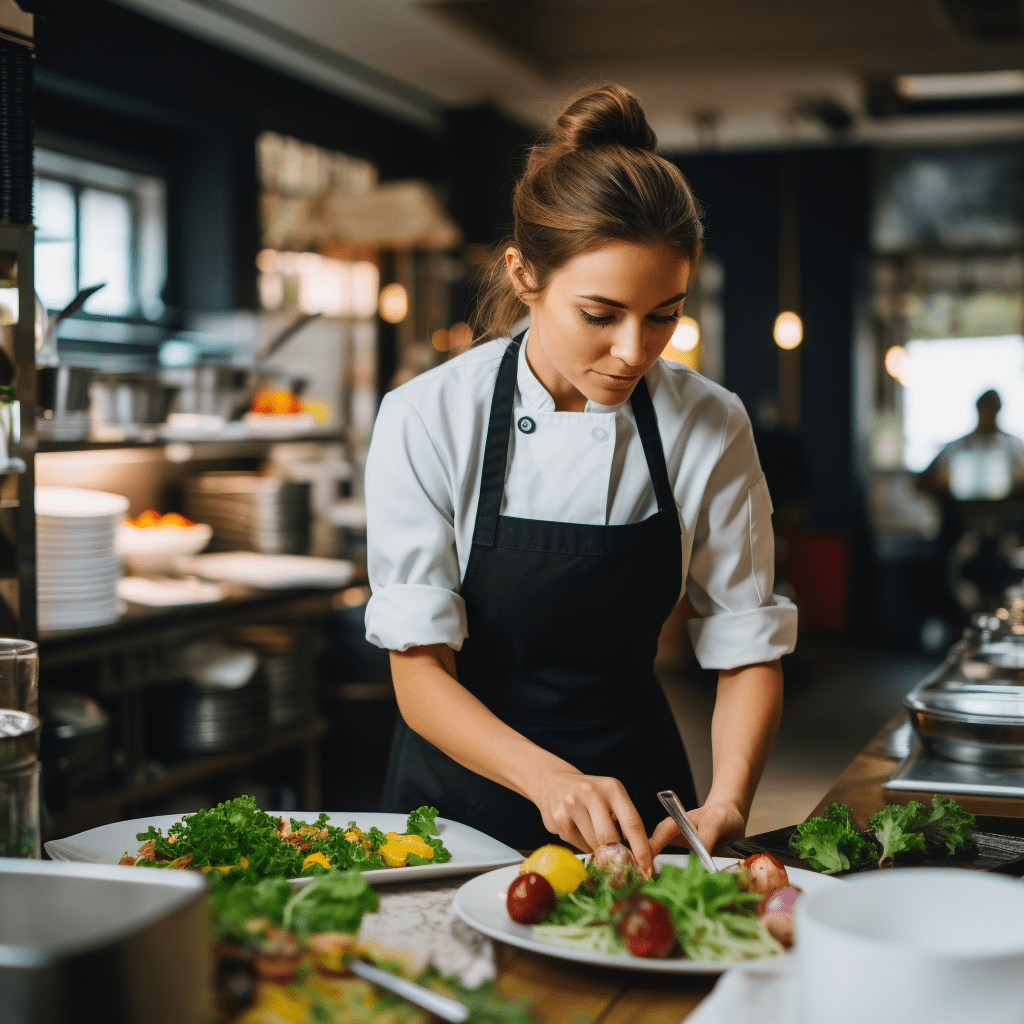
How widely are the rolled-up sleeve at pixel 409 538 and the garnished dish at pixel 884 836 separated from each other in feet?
1.73

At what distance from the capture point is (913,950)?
71 cm

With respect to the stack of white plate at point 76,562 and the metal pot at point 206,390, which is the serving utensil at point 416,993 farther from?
the metal pot at point 206,390

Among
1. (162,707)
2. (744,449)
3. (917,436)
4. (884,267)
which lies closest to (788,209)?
(884,267)

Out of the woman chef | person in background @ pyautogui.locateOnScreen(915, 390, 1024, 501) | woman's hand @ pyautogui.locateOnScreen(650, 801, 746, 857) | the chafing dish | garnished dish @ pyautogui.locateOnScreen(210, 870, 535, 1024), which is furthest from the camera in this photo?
person in background @ pyautogui.locateOnScreen(915, 390, 1024, 501)

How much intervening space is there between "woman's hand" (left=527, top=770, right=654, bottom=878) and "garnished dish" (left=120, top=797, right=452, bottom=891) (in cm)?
13

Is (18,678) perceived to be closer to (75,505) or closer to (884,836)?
(884,836)

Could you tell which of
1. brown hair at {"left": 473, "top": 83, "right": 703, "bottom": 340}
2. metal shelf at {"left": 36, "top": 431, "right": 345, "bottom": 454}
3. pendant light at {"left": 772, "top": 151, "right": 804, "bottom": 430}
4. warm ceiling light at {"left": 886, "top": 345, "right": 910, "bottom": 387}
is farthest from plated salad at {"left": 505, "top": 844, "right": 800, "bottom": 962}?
warm ceiling light at {"left": 886, "top": 345, "right": 910, "bottom": 387}

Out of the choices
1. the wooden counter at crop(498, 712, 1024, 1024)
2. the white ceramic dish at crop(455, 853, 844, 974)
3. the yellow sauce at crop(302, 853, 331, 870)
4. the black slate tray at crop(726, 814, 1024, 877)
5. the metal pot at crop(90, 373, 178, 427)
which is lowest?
the wooden counter at crop(498, 712, 1024, 1024)

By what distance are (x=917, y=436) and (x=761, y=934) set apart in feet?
26.0

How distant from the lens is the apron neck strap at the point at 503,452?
5.54ft

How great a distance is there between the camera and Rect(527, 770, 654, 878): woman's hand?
1260 mm

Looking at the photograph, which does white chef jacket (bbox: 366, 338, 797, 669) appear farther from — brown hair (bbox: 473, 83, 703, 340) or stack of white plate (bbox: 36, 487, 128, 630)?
stack of white plate (bbox: 36, 487, 128, 630)

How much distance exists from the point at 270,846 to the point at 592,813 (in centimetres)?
34

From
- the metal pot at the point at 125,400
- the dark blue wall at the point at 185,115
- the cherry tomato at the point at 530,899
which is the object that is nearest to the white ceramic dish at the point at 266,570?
the metal pot at the point at 125,400
